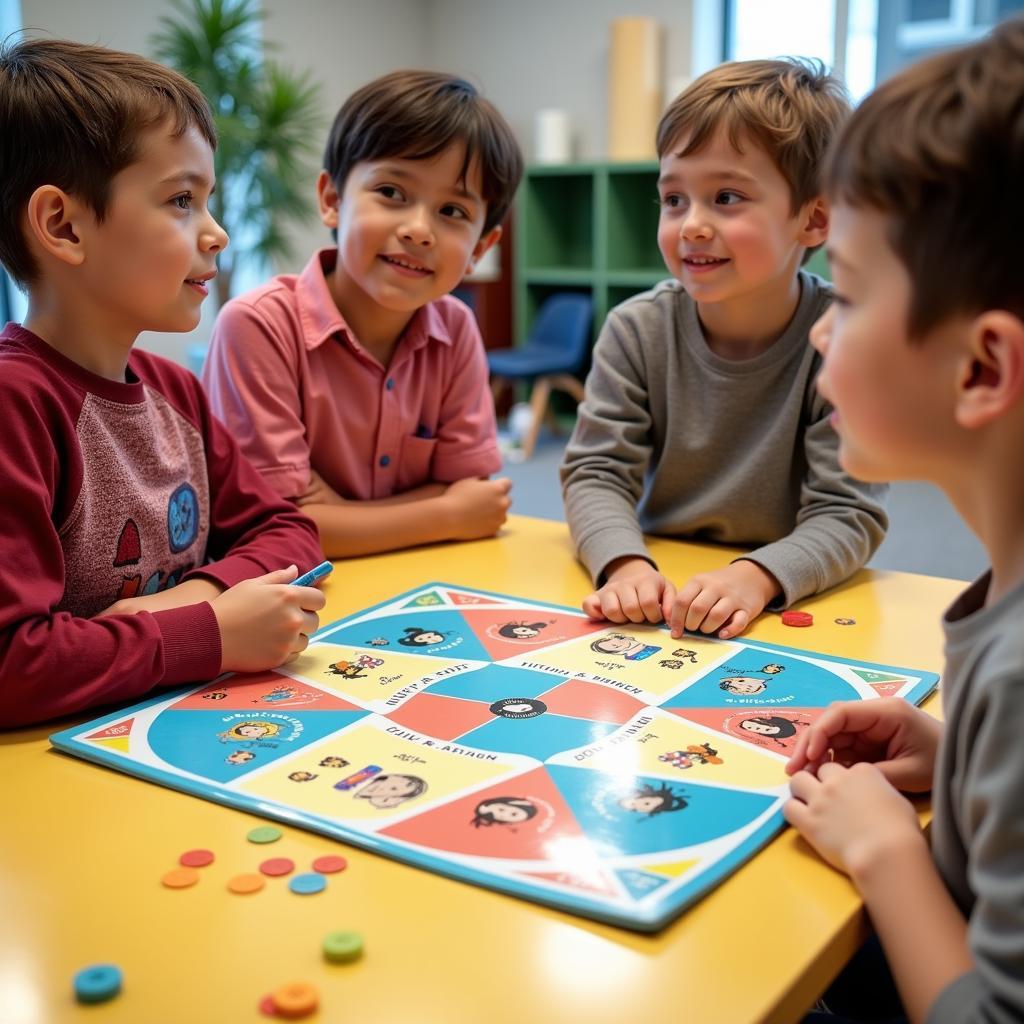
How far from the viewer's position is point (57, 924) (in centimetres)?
61

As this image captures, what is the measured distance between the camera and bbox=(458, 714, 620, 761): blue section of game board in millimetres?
791

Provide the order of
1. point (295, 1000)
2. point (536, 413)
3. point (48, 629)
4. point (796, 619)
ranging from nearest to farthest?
point (295, 1000)
point (48, 629)
point (796, 619)
point (536, 413)

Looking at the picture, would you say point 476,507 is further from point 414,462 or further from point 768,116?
point 768,116

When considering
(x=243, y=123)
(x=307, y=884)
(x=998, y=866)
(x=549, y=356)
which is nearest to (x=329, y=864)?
(x=307, y=884)

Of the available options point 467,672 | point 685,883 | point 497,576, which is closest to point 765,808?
point 685,883

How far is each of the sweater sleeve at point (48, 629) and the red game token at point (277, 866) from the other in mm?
274

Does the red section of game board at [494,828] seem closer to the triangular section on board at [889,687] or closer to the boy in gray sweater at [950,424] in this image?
the boy in gray sweater at [950,424]

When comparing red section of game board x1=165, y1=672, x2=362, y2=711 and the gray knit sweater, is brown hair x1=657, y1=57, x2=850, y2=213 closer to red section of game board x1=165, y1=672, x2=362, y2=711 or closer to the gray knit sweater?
the gray knit sweater

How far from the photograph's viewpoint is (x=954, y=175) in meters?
0.58

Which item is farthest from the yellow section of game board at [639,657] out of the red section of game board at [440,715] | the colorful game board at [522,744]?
the red section of game board at [440,715]

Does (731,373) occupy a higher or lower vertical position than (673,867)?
higher

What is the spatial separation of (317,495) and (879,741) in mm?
813

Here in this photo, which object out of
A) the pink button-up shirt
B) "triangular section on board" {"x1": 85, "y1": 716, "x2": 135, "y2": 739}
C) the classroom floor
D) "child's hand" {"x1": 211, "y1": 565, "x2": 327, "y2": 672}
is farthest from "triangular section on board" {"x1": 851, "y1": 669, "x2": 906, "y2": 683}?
the classroom floor

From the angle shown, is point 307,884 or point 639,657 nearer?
point 307,884
